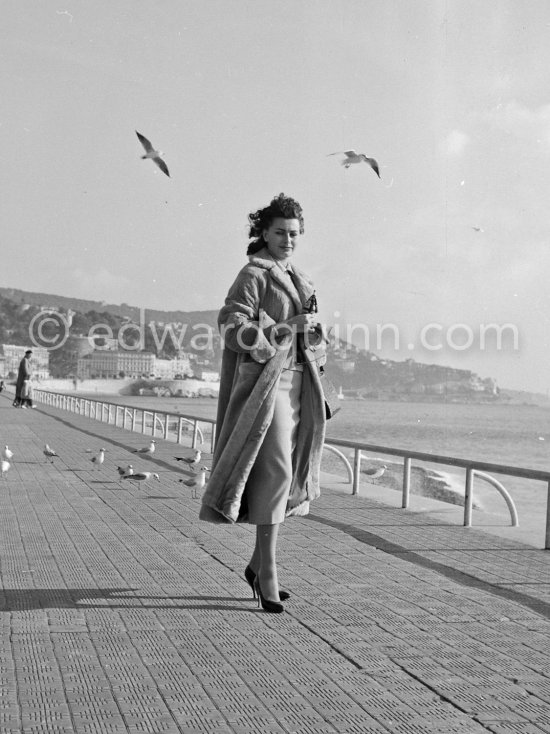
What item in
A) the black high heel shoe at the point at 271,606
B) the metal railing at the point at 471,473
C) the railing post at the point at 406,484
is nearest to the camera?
the black high heel shoe at the point at 271,606

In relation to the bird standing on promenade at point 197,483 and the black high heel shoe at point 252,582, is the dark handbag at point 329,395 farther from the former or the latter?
the bird standing on promenade at point 197,483

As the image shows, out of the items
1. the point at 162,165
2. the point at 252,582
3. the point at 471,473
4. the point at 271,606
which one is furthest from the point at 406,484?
the point at 162,165

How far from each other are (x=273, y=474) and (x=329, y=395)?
532 mm

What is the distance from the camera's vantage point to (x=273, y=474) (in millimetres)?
4570

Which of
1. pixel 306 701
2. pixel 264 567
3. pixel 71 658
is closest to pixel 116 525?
pixel 264 567

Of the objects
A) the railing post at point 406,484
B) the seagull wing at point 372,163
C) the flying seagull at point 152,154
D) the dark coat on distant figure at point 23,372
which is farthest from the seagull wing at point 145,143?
the dark coat on distant figure at point 23,372

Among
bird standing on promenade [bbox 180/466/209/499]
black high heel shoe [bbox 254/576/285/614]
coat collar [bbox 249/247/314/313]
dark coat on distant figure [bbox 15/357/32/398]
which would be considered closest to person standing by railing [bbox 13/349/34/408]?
dark coat on distant figure [bbox 15/357/32/398]

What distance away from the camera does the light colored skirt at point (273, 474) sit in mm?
4551

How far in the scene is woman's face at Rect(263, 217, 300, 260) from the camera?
4.73 meters

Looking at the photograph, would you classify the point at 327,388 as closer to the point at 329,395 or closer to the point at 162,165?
the point at 329,395

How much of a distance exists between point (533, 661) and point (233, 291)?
203 centimetres

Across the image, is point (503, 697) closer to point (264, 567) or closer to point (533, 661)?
point (533, 661)

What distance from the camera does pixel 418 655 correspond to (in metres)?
3.74

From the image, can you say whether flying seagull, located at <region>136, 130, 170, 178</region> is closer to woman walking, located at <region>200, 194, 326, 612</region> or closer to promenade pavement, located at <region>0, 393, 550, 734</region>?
promenade pavement, located at <region>0, 393, 550, 734</region>
